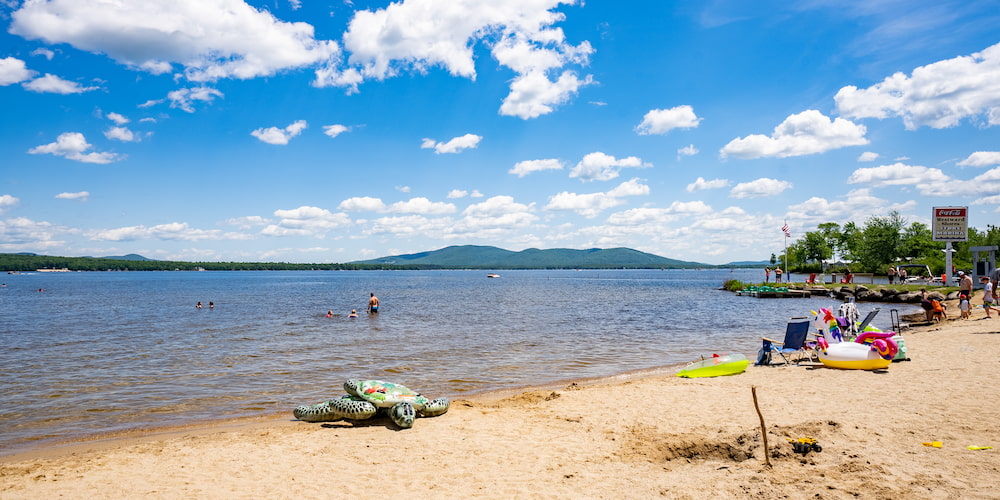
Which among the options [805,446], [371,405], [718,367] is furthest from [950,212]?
[371,405]

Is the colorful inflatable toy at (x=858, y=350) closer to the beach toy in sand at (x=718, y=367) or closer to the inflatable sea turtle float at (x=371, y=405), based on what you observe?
the beach toy in sand at (x=718, y=367)

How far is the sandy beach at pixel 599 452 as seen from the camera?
618 centimetres

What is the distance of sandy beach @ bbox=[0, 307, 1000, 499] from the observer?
6.18 metres

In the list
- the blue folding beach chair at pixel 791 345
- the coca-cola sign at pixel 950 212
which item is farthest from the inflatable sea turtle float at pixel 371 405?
the coca-cola sign at pixel 950 212

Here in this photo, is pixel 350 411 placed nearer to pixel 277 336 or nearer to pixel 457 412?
pixel 457 412

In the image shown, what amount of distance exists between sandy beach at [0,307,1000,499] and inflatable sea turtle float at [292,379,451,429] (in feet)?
0.65

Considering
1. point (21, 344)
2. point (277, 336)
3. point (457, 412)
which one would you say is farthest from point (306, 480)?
point (21, 344)

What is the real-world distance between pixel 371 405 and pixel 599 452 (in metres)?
4.38

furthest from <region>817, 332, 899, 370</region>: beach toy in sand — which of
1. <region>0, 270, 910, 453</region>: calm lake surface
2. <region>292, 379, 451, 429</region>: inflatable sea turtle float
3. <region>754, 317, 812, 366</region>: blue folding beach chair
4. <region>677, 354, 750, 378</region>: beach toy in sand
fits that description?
<region>292, 379, 451, 429</region>: inflatable sea turtle float

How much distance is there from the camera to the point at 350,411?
9906 mm

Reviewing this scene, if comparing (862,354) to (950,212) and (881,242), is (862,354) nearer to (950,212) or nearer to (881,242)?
(950,212)

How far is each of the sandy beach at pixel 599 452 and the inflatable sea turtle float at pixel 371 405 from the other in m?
0.20

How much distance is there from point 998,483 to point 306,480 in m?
7.78

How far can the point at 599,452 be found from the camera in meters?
7.72
